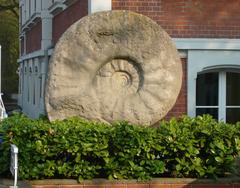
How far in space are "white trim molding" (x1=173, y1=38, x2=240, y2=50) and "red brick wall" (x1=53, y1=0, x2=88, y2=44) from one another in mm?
1953

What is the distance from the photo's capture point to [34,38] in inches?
993

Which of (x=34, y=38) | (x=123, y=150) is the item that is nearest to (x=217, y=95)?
(x=123, y=150)

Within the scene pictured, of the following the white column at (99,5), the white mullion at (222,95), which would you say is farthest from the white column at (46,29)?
the white mullion at (222,95)

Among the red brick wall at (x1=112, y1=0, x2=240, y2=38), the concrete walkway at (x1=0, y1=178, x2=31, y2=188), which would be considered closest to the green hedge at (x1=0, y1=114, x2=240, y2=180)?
the concrete walkway at (x1=0, y1=178, x2=31, y2=188)

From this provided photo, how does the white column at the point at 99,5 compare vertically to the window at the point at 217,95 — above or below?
above

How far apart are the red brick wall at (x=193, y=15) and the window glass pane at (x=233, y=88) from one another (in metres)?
0.80

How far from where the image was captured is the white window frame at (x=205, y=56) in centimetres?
1220

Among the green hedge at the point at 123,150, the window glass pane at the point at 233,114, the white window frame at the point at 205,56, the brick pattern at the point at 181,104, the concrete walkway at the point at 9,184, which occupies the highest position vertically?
the white window frame at the point at 205,56

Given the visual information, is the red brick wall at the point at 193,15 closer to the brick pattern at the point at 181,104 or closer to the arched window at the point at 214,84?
the arched window at the point at 214,84

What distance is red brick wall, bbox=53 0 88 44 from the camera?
13375 mm

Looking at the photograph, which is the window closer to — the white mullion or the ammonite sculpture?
the white mullion

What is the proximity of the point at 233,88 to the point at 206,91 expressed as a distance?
548 millimetres

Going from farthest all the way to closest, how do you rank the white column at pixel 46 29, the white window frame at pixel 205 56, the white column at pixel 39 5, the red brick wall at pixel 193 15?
the white column at pixel 39 5, the white column at pixel 46 29, the white window frame at pixel 205 56, the red brick wall at pixel 193 15

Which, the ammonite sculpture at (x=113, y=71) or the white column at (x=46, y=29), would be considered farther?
the white column at (x=46, y=29)
